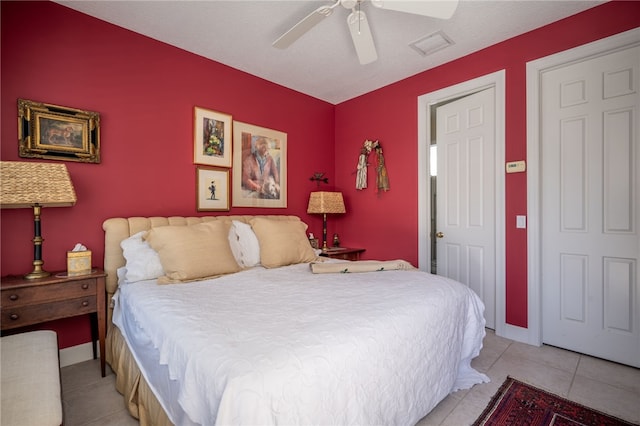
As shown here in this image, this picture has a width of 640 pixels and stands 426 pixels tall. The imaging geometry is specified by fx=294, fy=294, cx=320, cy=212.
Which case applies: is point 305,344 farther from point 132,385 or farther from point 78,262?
point 78,262

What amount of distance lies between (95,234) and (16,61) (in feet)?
4.32

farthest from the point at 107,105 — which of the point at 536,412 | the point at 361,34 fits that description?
the point at 536,412

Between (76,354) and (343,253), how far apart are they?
2.63 m

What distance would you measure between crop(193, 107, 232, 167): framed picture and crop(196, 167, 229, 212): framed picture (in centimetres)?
9

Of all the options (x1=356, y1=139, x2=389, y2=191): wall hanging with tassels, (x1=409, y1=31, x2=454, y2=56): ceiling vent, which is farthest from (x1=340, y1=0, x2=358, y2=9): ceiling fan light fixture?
(x1=356, y1=139, x2=389, y2=191): wall hanging with tassels

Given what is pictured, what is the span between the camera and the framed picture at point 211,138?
2912 millimetres

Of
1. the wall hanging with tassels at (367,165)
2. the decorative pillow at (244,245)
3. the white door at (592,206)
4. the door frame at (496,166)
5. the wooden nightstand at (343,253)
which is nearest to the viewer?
the white door at (592,206)

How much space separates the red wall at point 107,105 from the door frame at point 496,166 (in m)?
2.03

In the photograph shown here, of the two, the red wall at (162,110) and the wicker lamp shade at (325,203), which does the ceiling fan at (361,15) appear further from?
the wicker lamp shade at (325,203)

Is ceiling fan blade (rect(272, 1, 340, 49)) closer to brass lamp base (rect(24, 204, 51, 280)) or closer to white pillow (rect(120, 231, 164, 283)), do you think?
white pillow (rect(120, 231, 164, 283))

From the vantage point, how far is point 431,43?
2734mm

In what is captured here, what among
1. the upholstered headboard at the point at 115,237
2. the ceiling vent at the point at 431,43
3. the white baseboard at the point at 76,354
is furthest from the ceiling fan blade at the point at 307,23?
the white baseboard at the point at 76,354

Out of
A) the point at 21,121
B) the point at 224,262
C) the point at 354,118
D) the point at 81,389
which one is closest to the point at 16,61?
the point at 21,121

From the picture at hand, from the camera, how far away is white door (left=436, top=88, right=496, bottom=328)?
287 cm
